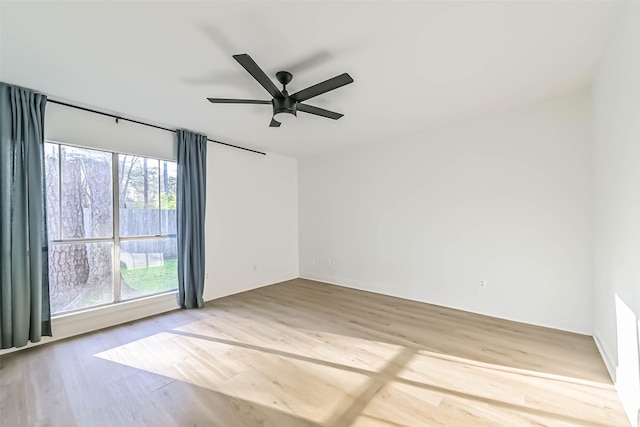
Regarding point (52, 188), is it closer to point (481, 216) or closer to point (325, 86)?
point (325, 86)

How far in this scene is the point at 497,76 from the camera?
2.46 m

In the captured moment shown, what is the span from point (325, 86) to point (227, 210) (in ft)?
9.97

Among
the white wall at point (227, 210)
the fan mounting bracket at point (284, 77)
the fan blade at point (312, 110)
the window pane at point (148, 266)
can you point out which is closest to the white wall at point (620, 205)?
the fan blade at point (312, 110)

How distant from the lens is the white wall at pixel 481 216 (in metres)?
2.91

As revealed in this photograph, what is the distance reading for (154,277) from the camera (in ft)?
12.2

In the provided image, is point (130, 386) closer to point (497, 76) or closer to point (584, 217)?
point (497, 76)

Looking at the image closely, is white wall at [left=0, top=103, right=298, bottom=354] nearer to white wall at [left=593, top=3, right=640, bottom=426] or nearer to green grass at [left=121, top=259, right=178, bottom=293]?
green grass at [left=121, top=259, right=178, bottom=293]

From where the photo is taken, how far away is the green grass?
349 centimetres

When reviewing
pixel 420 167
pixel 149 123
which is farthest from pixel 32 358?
pixel 420 167

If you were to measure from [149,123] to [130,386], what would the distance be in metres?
3.07

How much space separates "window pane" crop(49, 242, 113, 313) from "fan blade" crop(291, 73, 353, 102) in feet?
9.95

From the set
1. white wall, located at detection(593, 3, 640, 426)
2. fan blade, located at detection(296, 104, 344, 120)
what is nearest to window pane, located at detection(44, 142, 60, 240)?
fan blade, located at detection(296, 104, 344, 120)

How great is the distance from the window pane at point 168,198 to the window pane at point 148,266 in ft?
0.63

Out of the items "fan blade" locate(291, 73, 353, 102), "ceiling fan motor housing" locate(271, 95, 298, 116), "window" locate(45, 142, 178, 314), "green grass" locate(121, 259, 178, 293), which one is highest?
"fan blade" locate(291, 73, 353, 102)
